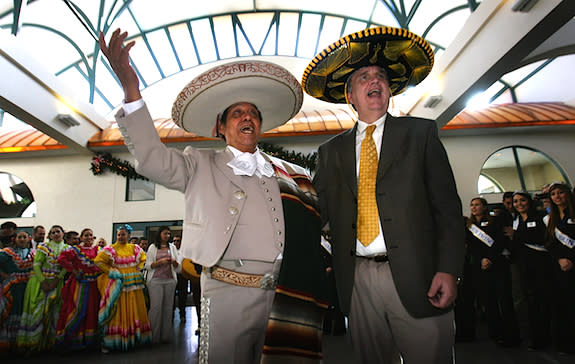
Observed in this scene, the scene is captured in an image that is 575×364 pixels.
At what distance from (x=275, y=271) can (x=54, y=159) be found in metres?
9.32

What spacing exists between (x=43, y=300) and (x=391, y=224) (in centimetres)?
459

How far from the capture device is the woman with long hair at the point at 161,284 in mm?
4500

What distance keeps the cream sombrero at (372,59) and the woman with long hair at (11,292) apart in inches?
167

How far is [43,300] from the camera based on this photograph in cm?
428

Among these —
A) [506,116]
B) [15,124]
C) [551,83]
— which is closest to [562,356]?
[506,116]

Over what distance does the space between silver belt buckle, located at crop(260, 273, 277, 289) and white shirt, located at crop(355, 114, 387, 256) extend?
332mm

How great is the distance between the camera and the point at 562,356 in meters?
3.02

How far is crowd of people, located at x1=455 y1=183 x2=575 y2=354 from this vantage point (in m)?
3.20

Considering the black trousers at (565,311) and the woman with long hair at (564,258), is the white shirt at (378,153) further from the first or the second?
the black trousers at (565,311)

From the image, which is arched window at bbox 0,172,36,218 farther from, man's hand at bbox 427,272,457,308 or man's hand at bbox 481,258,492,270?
man's hand at bbox 427,272,457,308

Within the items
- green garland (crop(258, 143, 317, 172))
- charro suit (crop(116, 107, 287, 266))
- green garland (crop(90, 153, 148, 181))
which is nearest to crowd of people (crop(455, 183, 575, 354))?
charro suit (crop(116, 107, 287, 266))

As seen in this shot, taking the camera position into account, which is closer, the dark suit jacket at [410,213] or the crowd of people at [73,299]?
the dark suit jacket at [410,213]

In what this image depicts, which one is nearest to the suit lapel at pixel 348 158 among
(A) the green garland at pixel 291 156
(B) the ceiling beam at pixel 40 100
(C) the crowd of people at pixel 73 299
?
(C) the crowd of people at pixel 73 299

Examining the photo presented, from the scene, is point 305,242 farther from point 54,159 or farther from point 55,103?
point 54,159
